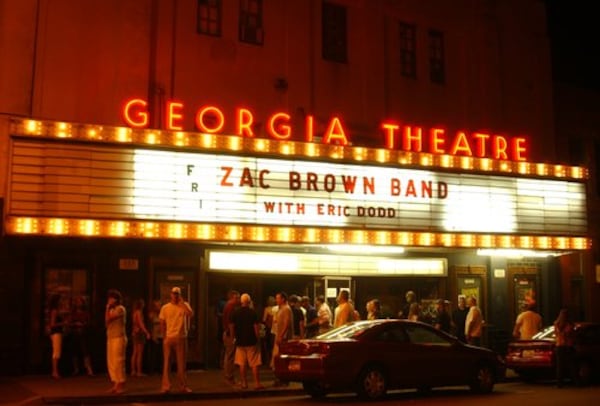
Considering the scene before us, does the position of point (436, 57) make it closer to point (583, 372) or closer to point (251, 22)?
point (251, 22)

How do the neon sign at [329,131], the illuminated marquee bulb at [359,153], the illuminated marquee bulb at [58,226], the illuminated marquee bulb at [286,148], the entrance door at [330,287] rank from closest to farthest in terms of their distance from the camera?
the illuminated marquee bulb at [58,226]
the neon sign at [329,131]
the illuminated marquee bulb at [286,148]
the illuminated marquee bulb at [359,153]
the entrance door at [330,287]

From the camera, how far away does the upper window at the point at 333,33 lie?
2261 centimetres

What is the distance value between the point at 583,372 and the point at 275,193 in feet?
26.1

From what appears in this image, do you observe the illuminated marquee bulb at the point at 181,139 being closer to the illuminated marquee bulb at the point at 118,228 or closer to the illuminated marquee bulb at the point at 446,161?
the illuminated marquee bulb at the point at 118,228

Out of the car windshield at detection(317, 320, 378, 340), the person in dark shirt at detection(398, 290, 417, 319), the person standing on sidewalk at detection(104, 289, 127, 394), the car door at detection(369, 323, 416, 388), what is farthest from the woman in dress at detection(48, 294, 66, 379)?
the person in dark shirt at detection(398, 290, 417, 319)

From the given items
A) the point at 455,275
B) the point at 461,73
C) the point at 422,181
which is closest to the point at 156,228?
the point at 422,181

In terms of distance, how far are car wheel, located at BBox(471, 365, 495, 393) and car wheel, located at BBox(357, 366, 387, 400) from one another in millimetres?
2343

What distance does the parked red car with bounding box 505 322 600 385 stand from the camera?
17578 millimetres

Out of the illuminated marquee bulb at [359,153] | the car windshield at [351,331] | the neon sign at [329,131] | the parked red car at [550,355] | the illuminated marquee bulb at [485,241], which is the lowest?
the parked red car at [550,355]

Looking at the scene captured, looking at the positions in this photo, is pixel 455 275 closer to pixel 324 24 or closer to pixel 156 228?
pixel 324 24

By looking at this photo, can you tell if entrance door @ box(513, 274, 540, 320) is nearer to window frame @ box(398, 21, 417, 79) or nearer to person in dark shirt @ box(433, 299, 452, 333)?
person in dark shirt @ box(433, 299, 452, 333)

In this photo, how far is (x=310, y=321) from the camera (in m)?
19.3

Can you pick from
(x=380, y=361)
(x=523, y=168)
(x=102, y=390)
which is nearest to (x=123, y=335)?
(x=102, y=390)

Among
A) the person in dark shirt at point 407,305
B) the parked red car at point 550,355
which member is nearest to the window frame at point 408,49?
the person in dark shirt at point 407,305
